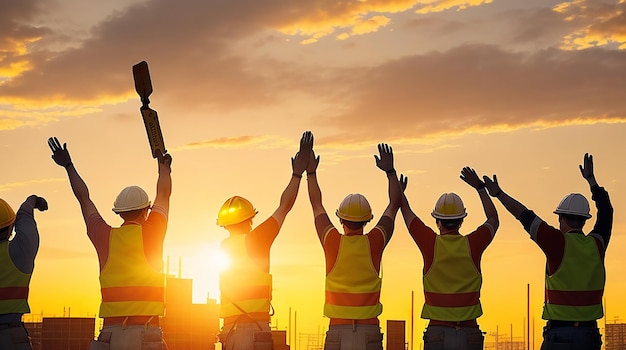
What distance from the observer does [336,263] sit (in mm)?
22312

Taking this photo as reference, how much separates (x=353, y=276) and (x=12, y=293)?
279 inches

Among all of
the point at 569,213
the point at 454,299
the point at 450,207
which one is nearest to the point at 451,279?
the point at 454,299

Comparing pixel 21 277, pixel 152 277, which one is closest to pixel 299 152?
pixel 152 277

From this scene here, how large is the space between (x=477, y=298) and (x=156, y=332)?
6.69 metres

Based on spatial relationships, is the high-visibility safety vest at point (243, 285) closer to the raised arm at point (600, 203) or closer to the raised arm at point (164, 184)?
the raised arm at point (164, 184)

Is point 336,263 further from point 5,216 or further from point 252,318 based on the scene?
point 5,216

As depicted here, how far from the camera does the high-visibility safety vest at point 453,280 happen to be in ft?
72.8

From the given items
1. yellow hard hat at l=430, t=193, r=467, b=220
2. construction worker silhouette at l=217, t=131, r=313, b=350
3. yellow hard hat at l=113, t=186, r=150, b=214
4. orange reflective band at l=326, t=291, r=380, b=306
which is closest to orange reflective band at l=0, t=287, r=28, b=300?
yellow hard hat at l=113, t=186, r=150, b=214

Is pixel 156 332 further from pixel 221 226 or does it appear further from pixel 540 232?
pixel 540 232

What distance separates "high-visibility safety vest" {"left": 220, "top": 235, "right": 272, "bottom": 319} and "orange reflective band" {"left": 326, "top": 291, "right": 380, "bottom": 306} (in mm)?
1471

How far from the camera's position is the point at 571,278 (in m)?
22.8

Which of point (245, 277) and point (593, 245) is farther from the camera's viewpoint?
point (593, 245)

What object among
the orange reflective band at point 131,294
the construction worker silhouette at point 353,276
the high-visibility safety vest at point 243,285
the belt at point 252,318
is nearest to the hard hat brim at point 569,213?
the construction worker silhouette at point 353,276

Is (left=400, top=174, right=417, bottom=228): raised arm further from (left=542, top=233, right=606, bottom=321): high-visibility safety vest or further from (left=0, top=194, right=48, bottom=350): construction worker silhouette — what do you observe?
A: (left=0, top=194, right=48, bottom=350): construction worker silhouette
